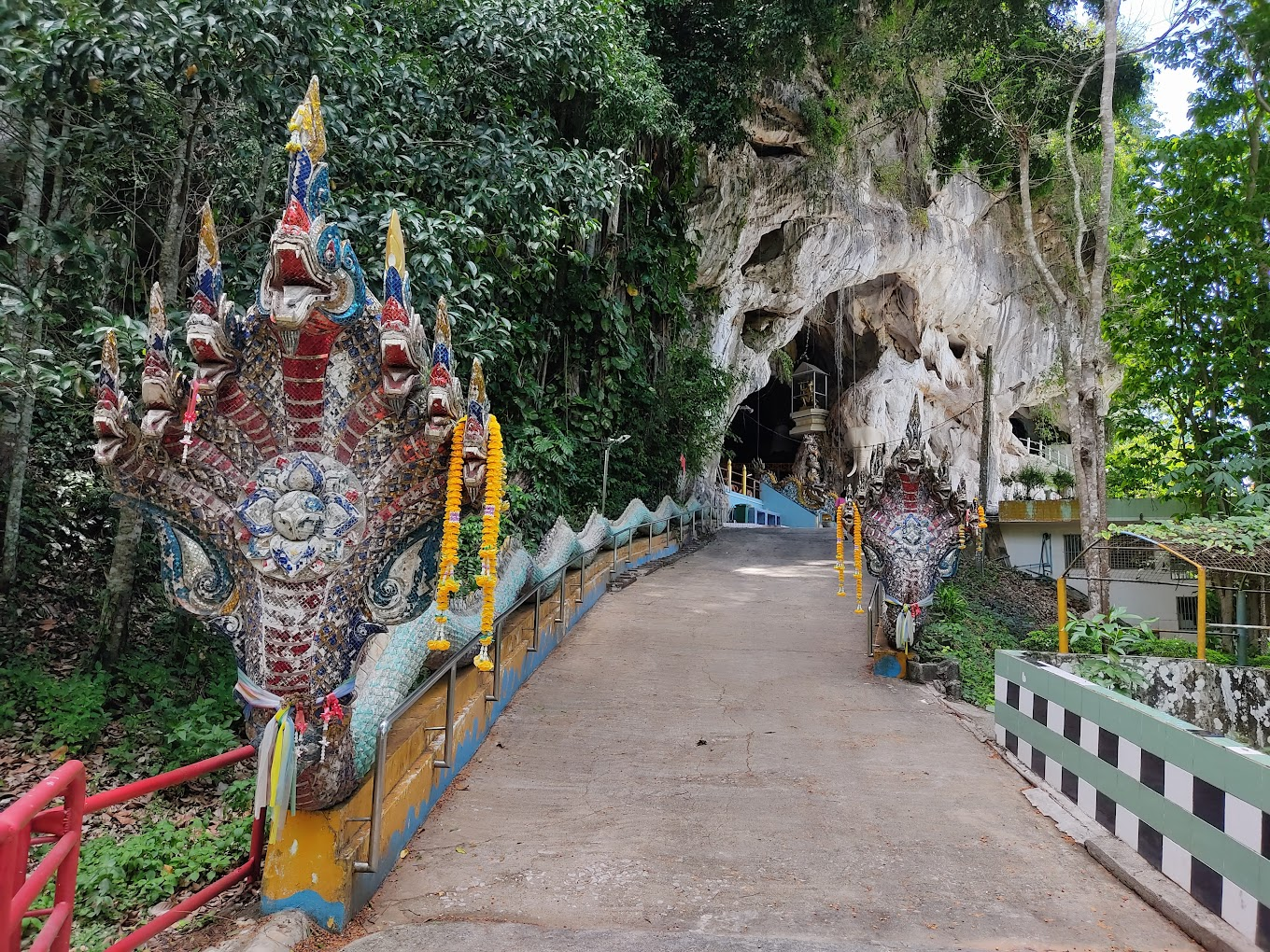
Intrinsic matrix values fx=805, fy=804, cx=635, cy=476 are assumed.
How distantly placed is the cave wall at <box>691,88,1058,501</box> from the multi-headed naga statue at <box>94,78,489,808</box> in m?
14.4

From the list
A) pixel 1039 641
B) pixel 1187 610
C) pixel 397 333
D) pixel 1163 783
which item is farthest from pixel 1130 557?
pixel 397 333

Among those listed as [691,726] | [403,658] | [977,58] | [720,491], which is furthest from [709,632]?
[720,491]

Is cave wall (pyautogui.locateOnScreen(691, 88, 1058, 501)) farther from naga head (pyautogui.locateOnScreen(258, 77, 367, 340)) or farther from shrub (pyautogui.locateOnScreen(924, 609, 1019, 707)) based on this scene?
naga head (pyautogui.locateOnScreen(258, 77, 367, 340))

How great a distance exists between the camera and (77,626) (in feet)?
20.1

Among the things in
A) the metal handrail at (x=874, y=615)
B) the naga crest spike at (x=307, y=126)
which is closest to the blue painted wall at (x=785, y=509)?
the metal handrail at (x=874, y=615)

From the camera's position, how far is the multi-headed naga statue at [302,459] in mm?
3188

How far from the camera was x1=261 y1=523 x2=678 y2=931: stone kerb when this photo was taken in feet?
10.7

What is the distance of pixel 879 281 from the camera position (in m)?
23.1

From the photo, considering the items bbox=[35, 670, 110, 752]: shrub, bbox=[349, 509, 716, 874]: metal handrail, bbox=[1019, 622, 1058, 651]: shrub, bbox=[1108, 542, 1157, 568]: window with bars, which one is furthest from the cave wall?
bbox=[35, 670, 110, 752]: shrub

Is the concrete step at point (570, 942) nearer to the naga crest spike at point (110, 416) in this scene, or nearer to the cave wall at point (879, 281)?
the naga crest spike at point (110, 416)

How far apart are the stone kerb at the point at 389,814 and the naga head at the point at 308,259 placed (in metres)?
2.01

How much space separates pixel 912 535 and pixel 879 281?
17.4 m

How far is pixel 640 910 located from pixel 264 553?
2180mm

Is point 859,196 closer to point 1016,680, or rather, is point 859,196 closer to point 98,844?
point 1016,680
